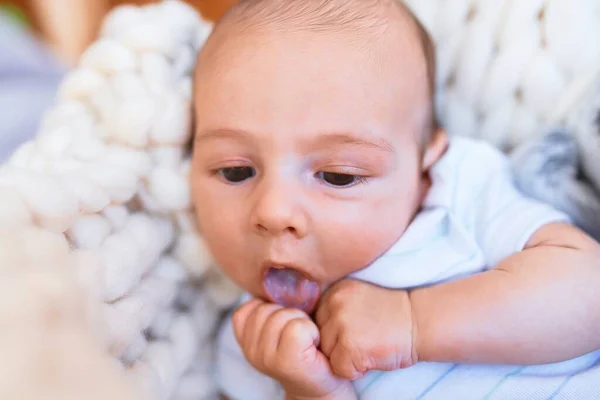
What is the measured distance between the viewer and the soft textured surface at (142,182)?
0.42m

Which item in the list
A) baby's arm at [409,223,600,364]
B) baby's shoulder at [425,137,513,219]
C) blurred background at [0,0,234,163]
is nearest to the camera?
baby's arm at [409,223,600,364]

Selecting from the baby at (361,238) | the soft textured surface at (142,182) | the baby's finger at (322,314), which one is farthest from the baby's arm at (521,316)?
the soft textured surface at (142,182)

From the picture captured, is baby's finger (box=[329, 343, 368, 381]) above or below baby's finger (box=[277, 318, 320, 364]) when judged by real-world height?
below

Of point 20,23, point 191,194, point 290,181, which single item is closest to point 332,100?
point 290,181

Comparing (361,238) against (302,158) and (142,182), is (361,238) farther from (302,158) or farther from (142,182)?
(142,182)

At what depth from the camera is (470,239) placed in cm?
75

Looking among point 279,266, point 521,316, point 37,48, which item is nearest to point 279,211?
point 279,266

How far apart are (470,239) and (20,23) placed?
1878 mm

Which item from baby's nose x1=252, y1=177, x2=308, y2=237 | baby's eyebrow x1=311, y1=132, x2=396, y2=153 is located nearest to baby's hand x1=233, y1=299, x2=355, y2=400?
baby's nose x1=252, y1=177, x2=308, y2=237

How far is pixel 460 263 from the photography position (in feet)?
2.42

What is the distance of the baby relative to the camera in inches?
25.7

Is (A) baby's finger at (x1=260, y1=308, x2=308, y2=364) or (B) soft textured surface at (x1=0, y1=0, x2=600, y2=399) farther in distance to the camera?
(A) baby's finger at (x1=260, y1=308, x2=308, y2=364)

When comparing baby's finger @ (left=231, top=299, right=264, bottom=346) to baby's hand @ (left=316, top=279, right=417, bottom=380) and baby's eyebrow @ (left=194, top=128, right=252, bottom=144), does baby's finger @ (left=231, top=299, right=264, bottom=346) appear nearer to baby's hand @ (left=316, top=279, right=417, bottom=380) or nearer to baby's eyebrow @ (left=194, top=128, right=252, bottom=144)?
baby's hand @ (left=316, top=279, right=417, bottom=380)

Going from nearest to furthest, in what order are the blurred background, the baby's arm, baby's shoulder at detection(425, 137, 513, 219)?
the baby's arm
baby's shoulder at detection(425, 137, 513, 219)
the blurred background
